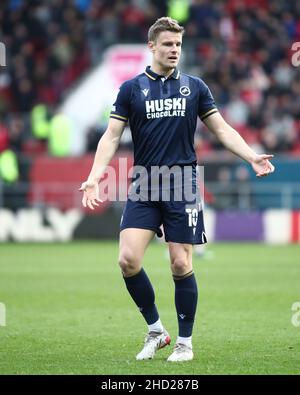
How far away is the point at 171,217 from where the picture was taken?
8.02 m

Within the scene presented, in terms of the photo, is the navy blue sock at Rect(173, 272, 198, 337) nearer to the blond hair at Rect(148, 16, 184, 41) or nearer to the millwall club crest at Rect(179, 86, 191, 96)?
the millwall club crest at Rect(179, 86, 191, 96)

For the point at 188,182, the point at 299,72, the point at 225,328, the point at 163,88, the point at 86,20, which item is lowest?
the point at 225,328

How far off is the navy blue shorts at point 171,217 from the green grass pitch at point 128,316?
97 centimetres

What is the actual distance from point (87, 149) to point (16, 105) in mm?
3581

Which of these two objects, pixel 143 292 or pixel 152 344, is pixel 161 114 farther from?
pixel 152 344

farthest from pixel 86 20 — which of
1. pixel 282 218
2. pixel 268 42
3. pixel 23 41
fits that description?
pixel 282 218

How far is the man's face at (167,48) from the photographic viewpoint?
794cm

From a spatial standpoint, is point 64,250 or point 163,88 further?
point 64,250

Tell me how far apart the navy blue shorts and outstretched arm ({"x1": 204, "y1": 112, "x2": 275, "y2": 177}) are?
17.7 inches

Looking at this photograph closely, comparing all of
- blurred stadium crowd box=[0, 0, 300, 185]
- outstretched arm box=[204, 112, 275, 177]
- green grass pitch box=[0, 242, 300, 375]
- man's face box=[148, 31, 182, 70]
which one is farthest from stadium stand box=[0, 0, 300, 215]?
man's face box=[148, 31, 182, 70]

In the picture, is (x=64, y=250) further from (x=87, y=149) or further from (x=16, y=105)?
(x=16, y=105)

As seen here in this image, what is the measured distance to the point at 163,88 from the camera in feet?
26.6

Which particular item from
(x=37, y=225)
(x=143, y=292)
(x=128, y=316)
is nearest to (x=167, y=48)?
(x=143, y=292)

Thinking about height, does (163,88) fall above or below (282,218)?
above
